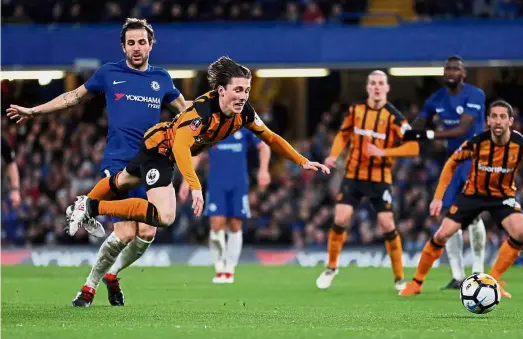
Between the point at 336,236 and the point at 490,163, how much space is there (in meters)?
2.15

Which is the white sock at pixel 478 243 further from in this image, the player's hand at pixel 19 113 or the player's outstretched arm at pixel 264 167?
the player's hand at pixel 19 113

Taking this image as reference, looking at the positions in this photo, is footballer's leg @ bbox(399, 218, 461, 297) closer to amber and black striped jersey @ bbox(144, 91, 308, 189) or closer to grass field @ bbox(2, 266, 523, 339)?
grass field @ bbox(2, 266, 523, 339)

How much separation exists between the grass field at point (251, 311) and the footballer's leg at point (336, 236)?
0.63 ft

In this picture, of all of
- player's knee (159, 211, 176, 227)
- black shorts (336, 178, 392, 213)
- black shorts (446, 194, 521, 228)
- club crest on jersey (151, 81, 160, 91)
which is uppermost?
club crest on jersey (151, 81, 160, 91)

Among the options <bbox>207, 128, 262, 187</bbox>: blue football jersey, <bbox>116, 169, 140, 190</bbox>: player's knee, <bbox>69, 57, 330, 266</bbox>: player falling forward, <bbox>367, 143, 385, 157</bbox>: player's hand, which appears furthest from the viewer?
<bbox>207, 128, 262, 187</bbox>: blue football jersey

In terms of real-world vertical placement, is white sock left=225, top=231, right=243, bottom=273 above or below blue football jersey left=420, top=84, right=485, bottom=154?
below

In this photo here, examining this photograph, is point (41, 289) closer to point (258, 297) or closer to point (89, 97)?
point (258, 297)

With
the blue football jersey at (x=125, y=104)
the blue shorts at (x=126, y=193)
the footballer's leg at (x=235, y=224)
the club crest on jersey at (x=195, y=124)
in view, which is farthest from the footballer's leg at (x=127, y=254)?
the footballer's leg at (x=235, y=224)

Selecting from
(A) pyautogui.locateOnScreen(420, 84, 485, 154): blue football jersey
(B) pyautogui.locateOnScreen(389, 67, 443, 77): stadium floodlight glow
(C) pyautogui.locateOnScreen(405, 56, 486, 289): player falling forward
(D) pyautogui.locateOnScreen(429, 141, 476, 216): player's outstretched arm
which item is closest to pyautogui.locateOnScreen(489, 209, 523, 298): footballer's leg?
(D) pyautogui.locateOnScreen(429, 141, 476, 216): player's outstretched arm

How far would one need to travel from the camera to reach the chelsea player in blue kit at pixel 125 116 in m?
9.59

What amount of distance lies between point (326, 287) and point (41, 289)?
3.15 metres

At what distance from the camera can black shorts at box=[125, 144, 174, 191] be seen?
A: 9.16 m

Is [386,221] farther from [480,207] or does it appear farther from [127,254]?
[127,254]

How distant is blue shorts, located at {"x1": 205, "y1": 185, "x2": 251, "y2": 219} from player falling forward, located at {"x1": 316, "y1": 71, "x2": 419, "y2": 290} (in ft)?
7.00
